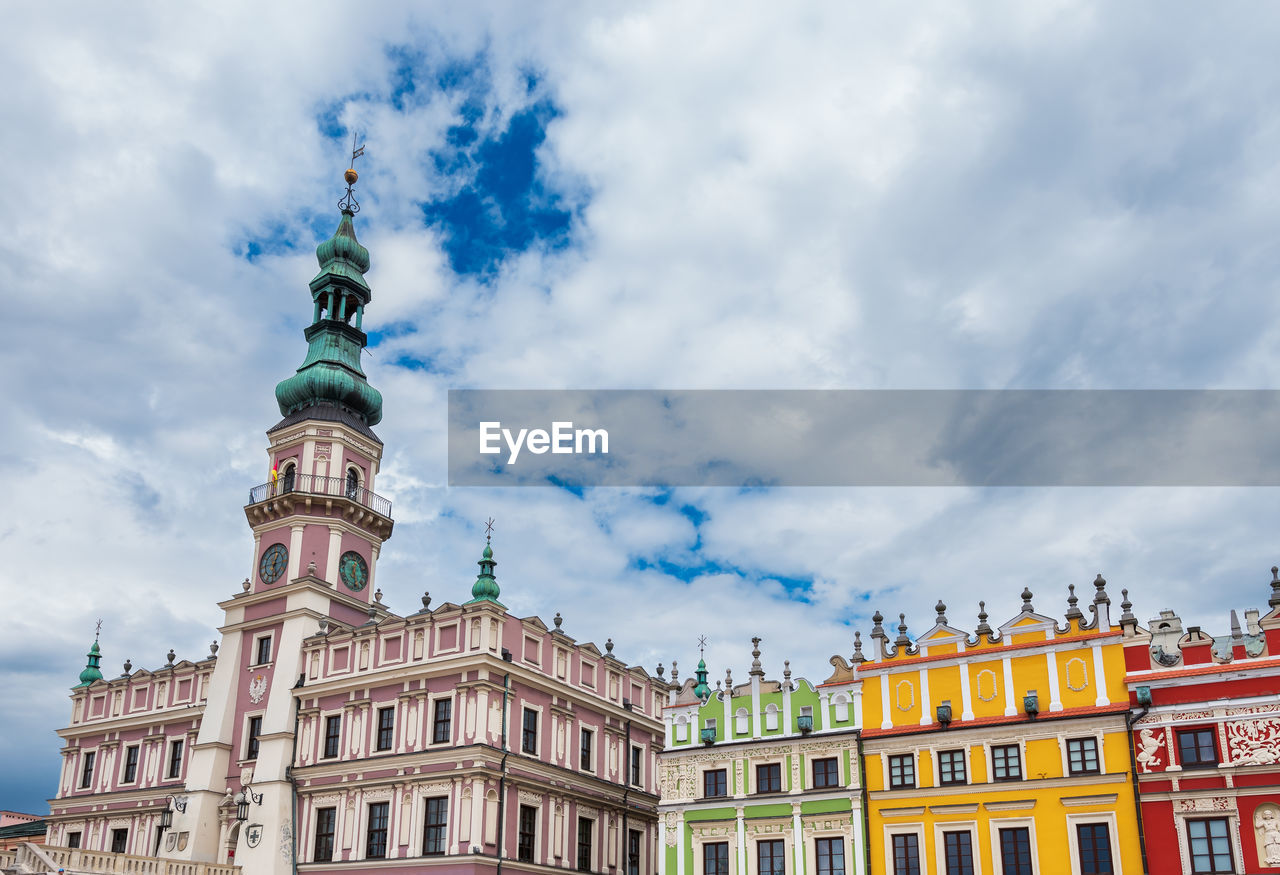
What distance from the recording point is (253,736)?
5647 cm

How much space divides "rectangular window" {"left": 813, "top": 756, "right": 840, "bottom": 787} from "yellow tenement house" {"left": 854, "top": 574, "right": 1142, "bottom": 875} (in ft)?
4.11

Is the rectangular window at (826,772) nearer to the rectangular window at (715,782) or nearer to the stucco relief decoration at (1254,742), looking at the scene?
the rectangular window at (715,782)

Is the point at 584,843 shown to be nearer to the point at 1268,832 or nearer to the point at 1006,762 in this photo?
the point at 1006,762

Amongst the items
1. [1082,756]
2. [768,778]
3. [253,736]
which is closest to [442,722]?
[253,736]

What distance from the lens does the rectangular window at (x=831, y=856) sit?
42.2 metres

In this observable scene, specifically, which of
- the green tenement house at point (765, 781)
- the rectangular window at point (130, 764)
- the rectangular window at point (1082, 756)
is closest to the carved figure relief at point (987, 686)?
the rectangular window at point (1082, 756)

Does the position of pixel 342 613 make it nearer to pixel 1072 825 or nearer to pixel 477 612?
pixel 477 612

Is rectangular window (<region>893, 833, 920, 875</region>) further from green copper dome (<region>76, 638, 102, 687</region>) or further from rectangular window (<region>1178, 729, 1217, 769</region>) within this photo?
green copper dome (<region>76, 638, 102, 687</region>)

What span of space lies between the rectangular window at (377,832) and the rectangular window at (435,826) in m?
2.31

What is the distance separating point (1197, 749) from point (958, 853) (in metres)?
8.81

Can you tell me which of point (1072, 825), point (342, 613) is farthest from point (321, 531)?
point (1072, 825)

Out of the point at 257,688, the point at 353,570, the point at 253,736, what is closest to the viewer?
the point at 253,736

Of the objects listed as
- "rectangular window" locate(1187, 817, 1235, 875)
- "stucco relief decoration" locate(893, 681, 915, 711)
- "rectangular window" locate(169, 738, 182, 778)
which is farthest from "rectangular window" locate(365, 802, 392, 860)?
"rectangular window" locate(1187, 817, 1235, 875)

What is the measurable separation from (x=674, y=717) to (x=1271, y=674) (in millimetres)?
22203
